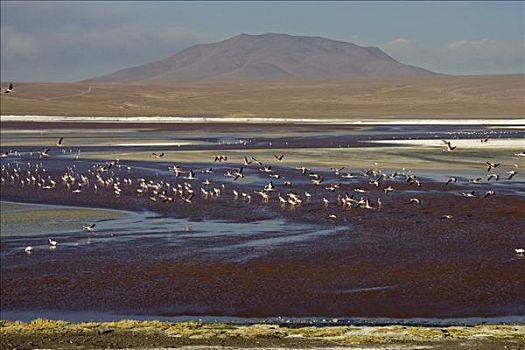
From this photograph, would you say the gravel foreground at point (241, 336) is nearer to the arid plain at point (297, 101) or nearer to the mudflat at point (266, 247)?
the mudflat at point (266, 247)

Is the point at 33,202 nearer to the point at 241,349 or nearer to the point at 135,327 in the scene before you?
the point at 135,327

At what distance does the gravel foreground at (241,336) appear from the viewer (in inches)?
559

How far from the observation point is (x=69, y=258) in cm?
2344

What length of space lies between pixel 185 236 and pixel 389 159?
872 inches

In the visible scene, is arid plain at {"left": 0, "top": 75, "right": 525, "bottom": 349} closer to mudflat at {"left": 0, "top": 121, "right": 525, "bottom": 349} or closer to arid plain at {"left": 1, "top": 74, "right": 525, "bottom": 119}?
mudflat at {"left": 0, "top": 121, "right": 525, "bottom": 349}

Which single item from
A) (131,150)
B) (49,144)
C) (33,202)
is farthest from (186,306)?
(49,144)

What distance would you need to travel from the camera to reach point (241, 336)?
15.2m

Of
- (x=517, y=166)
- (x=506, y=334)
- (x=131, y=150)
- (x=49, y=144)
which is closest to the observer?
(x=506, y=334)

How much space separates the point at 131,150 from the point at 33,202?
20.9 m

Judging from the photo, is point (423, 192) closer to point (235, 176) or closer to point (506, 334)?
point (235, 176)

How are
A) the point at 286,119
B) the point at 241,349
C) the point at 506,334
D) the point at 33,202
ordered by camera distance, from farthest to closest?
the point at 286,119, the point at 33,202, the point at 506,334, the point at 241,349

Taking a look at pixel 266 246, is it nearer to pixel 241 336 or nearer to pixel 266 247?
pixel 266 247

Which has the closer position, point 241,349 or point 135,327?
point 241,349

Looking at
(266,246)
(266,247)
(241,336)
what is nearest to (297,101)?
(266,246)
